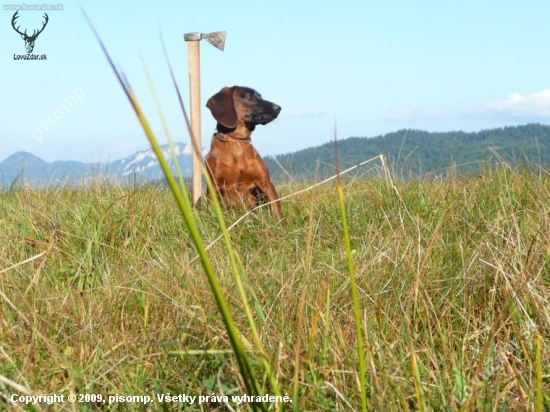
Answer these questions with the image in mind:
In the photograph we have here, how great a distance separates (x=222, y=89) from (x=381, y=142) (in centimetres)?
8794

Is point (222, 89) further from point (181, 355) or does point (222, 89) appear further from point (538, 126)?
point (538, 126)

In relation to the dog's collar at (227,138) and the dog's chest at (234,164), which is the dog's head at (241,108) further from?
the dog's chest at (234,164)

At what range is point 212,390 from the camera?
1873 millimetres

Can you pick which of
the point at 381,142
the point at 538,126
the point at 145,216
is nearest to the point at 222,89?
the point at 145,216

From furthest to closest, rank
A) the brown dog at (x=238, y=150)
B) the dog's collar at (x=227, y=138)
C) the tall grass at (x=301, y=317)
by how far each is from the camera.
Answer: the dog's collar at (x=227, y=138) < the brown dog at (x=238, y=150) < the tall grass at (x=301, y=317)

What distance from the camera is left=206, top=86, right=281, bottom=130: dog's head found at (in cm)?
607

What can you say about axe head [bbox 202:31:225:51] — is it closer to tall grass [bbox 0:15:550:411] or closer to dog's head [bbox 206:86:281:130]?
dog's head [bbox 206:86:281:130]

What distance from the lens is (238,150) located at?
238 inches

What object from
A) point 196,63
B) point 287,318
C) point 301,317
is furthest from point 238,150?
point 301,317

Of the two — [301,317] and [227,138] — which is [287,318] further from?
[227,138]

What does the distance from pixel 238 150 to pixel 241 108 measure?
43 cm

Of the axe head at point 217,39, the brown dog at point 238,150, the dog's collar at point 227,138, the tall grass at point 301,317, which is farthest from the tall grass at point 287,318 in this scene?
the axe head at point 217,39

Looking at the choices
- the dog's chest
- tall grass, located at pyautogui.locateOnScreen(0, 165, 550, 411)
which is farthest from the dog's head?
tall grass, located at pyautogui.locateOnScreen(0, 165, 550, 411)

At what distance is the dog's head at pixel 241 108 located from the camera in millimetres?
6074
